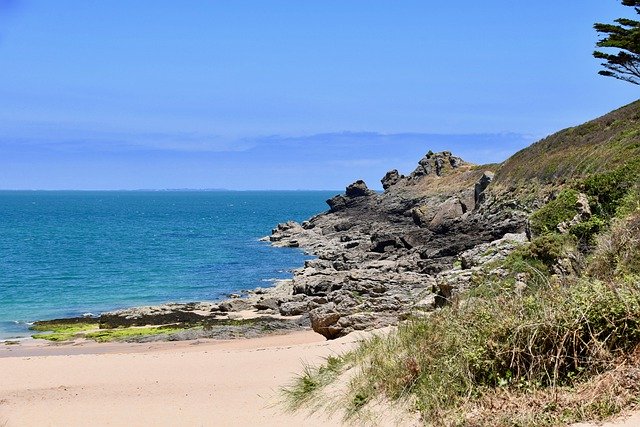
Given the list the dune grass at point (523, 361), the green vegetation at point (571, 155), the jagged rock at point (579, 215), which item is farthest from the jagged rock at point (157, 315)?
the dune grass at point (523, 361)

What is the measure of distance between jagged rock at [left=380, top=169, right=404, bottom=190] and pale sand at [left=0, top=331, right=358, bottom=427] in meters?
68.1

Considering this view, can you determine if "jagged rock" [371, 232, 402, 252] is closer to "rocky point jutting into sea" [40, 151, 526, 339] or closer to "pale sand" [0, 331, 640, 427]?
"rocky point jutting into sea" [40, 151, 526, 339]

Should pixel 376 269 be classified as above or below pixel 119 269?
above

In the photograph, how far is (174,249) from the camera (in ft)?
198

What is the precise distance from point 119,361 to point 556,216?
11294 millimetres

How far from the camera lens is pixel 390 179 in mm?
84625

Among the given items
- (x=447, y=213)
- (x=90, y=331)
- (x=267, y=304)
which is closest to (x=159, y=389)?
(x=90, y=331)

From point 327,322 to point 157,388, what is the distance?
5.92m

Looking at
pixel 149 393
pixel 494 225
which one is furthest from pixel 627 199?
pixel 494 225

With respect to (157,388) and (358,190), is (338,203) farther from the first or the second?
(157,388)

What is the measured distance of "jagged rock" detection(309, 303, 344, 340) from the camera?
17.0 meters

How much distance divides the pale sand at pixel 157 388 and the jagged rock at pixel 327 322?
1.67m

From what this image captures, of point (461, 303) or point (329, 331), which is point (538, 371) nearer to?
point (461, 303)

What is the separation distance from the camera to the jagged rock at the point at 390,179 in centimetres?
8338
